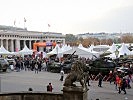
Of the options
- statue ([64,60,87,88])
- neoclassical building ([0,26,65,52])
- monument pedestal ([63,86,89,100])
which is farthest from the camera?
neoclassical building ([0,26,65,52])

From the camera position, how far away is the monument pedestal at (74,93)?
13203mm

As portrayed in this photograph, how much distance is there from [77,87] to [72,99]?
0.49 m

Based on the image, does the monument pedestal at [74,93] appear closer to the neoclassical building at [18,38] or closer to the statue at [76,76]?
the statue at [76,76]

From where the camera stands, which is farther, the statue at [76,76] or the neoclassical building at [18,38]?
the neoclassical building at [18,38]

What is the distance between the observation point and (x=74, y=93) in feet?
43.7

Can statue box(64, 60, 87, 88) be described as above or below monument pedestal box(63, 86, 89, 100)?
above

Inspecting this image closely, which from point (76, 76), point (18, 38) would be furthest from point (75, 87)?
point (18, 38)

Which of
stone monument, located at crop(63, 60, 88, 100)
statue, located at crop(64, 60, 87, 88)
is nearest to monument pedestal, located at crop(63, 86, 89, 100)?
stone monument, located at crop(63, 60, 88, 100)

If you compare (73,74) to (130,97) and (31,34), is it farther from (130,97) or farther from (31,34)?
(31,34)

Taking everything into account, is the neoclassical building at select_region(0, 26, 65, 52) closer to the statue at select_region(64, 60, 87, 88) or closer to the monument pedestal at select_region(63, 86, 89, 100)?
the statue at select_region(64, 60, 87, 88)

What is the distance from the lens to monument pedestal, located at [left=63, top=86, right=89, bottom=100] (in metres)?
13.2

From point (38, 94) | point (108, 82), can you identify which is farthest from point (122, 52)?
point (38, 94)

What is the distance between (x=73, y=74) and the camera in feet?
45.1

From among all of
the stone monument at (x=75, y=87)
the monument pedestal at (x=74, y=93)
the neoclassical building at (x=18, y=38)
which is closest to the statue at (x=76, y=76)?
the stone monument at (x=75, y=87)
